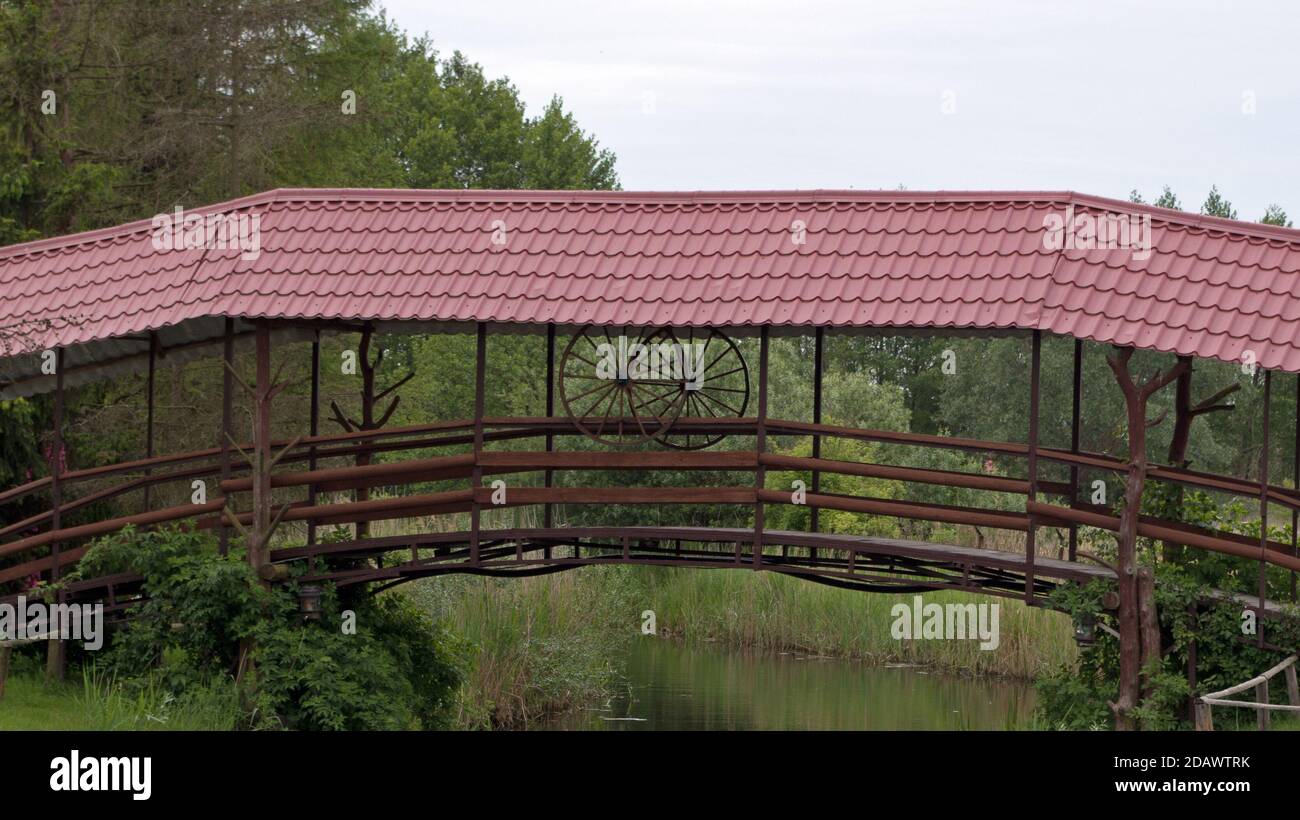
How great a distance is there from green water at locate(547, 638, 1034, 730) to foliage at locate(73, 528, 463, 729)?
4.82 m

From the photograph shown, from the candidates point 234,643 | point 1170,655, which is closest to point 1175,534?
point 1170,655

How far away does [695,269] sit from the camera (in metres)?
13.4

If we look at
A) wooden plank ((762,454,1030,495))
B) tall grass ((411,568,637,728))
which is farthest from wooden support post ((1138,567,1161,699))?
tall grass ((411,568,637,728))

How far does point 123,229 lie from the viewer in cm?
1482

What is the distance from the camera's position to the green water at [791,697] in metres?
18.2

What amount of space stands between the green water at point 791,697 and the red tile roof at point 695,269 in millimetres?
6031

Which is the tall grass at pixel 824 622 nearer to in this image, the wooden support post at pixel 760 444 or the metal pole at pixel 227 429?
the wooden support post at pixel 760 444

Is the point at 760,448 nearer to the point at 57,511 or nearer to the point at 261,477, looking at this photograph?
the point at 261,477

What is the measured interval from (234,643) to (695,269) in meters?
4.98

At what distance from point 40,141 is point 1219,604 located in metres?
15.6

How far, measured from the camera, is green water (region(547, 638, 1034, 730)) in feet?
59.9
